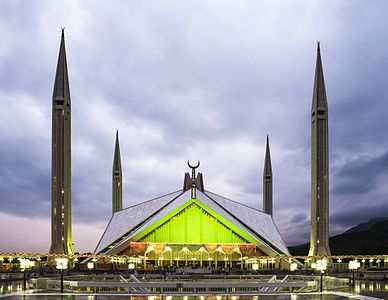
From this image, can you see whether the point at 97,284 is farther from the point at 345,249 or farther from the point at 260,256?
the point at 345,249

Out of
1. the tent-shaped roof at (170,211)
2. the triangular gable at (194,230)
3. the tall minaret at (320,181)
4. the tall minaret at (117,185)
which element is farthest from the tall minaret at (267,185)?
the triangular gable at (194,230)

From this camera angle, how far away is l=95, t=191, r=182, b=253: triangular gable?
5050 cm

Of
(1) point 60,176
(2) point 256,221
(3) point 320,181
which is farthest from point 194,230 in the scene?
(1) point 60,176

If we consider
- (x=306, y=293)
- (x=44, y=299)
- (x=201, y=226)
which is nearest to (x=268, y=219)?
(x=201, y=226)

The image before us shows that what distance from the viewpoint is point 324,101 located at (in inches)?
2048

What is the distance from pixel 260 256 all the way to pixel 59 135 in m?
22.3

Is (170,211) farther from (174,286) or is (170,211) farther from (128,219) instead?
(174,286)

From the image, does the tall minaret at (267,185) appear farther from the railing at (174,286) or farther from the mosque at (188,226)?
the railing at (174,286)

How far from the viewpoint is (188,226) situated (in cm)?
5094

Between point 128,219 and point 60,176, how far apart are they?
957 cm

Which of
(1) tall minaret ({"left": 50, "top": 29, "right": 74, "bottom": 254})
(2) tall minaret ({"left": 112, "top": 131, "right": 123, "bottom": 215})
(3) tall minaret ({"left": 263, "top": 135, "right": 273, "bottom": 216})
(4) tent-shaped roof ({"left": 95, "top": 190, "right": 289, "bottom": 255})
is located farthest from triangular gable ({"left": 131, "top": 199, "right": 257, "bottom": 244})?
(2) tall minaret ({"left": 112, "top": 131, "right": 123, "bottom": 215})

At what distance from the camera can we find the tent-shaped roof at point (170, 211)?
1937 inches

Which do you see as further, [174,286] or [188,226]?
[188,226]

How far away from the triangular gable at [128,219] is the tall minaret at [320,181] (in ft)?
49.8
